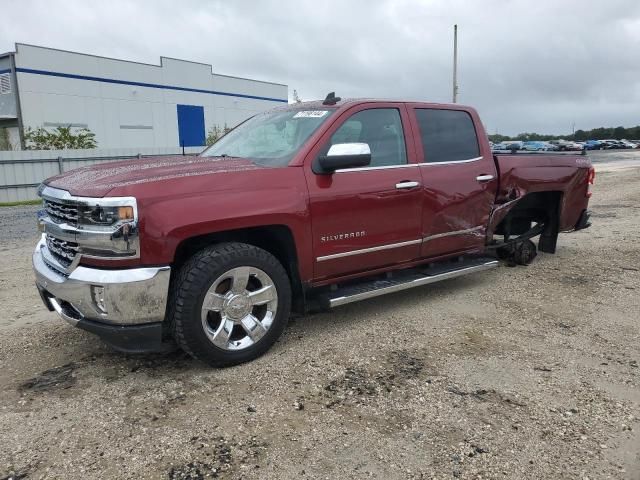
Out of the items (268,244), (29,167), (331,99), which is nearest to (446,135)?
(331,99)

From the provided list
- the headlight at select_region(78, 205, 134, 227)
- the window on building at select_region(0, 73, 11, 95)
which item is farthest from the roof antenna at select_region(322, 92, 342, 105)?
the window on building at select_region(0, 73, 11, 95)

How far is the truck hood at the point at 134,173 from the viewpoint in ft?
10.5

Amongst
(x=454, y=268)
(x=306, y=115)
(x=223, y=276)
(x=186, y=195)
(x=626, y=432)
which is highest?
(x=306, y=115)

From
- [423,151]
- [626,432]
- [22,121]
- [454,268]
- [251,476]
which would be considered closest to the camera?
[251,476]

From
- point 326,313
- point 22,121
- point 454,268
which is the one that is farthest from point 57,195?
point 22,121

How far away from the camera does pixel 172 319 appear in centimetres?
338

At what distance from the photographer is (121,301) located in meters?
3.14

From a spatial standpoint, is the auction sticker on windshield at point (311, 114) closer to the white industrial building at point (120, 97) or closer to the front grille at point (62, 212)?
the front grille at point (62, 212)

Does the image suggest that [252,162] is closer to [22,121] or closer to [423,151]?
[423,151]

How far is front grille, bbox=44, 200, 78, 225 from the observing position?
3266mm

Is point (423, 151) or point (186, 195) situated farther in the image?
point (423, 151)

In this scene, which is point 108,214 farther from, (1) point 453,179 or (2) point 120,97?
(2) point 120,97

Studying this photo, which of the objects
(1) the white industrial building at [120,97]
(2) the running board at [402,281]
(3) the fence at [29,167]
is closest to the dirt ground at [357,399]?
(2) the running board at [402,281]

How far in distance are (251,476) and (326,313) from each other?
2.39 meters
